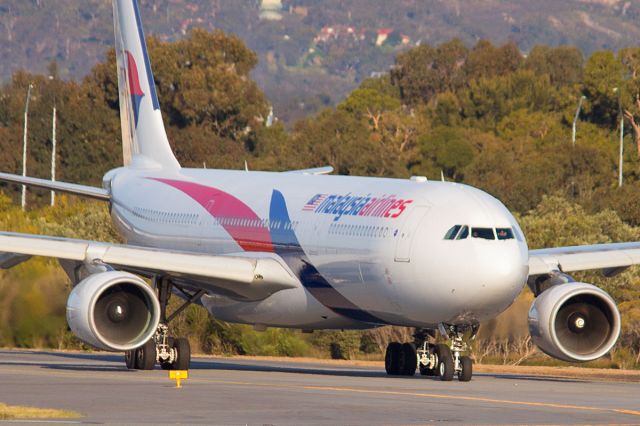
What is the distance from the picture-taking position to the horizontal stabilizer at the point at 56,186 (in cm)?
3738

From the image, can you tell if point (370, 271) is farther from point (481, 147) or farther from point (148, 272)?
point (481, 147)

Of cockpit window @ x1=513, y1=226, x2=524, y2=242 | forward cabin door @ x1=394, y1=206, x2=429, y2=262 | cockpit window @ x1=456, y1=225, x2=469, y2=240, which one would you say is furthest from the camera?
cockpit window @ x1=513, y1=226, x2=524, y2=242

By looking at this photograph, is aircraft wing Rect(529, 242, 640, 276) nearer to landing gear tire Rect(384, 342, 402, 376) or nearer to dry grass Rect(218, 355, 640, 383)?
dry grass Rect(218, 355, 640, 383)

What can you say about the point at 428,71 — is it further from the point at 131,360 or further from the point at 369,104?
the point at 131,360

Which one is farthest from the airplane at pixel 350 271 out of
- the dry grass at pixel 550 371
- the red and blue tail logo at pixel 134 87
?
the red and blue tail logo at pixel 134 87

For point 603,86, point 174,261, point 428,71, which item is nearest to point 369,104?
point 428,71

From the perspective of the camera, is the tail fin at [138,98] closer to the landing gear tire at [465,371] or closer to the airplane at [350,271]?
the airplane at [350,271]

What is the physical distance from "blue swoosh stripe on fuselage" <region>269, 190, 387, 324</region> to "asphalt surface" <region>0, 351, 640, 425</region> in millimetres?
1230

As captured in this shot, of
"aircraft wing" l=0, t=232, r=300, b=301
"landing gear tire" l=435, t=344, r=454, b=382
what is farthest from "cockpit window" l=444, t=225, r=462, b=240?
"aircraft wing" l=0, t=232, r=300, b=301

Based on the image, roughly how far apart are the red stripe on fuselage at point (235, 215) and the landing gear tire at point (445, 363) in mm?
4173

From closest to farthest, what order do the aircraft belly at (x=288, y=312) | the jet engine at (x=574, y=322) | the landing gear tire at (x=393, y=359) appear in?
1. the jet engine at (x=574, y=322)
2. the aircraft belly at (x=288, y=312)
3. the landing gear tire at (x=393, y=359)

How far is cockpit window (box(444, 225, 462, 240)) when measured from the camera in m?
28.5

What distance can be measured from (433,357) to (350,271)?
7.83ft

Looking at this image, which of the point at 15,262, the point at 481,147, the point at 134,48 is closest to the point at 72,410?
the point at 15,262
